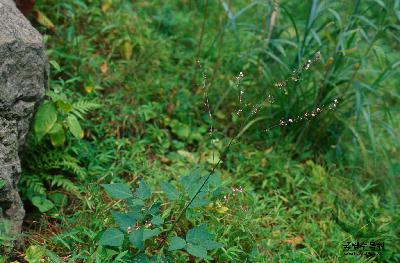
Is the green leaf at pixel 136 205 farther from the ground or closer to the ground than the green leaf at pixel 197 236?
farther from the ground

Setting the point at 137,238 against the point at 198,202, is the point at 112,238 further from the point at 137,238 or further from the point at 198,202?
the point at 198,202

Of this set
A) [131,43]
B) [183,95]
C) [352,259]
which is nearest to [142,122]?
[183,95]

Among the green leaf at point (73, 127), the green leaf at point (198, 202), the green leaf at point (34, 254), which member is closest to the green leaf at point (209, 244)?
the green leaf at point (198, 202)

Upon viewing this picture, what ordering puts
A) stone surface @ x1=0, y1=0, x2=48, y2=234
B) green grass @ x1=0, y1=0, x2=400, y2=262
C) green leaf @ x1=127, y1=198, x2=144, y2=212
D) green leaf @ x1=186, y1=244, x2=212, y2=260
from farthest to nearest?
green grass @ x1=0, y1=0, x2=400, y2=262, stone surface @ x1=0, y1=0, x2=48, y2=234, green leaf @ x1=127, y1=198, x2=144, y2=212, green leaf @ x1=186, y1=244, x2=212, y2=260

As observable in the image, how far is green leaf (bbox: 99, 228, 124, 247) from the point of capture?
2.05m

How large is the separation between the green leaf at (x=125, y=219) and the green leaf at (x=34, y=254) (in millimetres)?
362

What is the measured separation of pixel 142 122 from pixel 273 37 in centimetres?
111

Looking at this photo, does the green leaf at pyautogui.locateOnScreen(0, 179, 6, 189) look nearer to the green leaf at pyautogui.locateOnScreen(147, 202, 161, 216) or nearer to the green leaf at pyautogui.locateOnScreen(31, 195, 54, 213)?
the green leaf at pyautogui.locateOnScreen(31, 195, 54, 213)

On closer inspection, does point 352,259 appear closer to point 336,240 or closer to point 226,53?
point 336,240

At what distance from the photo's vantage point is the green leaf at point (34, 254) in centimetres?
211

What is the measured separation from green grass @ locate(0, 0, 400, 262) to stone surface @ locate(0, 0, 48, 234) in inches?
9.3

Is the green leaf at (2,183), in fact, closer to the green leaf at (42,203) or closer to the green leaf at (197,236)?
the green leaf at (42,203)

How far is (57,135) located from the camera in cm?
264

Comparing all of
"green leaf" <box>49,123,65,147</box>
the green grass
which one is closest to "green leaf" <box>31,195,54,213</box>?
the green grass
